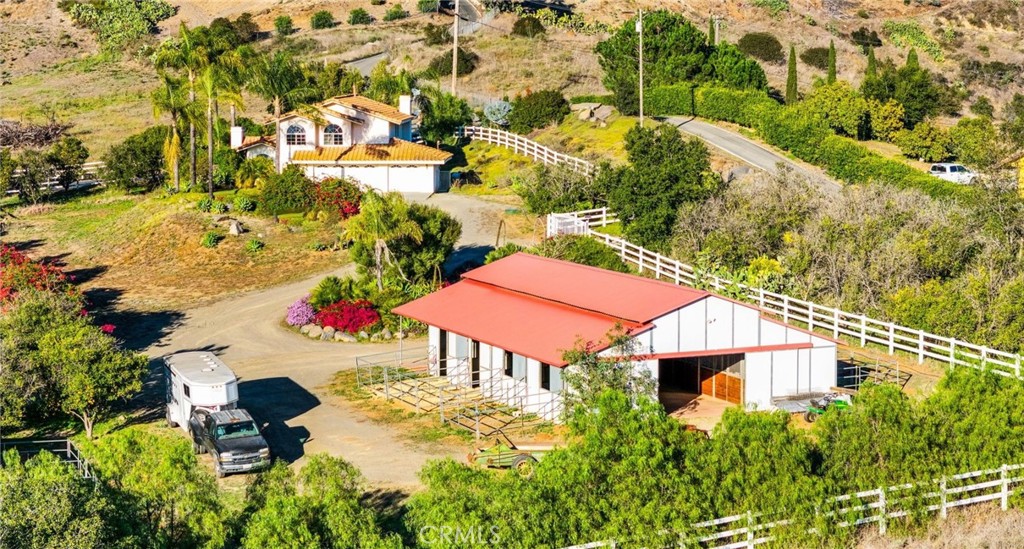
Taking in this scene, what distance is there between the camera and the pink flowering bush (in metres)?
44.1

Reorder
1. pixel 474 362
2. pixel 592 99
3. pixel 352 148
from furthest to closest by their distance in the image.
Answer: pixel 592 99
pixel 352 148
pixel 474 362

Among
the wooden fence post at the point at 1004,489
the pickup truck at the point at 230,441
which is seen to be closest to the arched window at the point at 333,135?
the pickup truck at the point at 230,441

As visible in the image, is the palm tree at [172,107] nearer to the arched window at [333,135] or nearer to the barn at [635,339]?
the arched window at [333,135]

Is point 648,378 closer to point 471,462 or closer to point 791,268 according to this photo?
point 471,462

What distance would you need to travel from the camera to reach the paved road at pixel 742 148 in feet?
204

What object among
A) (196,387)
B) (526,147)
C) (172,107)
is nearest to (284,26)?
(526,147)

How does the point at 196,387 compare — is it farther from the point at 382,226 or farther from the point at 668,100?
the point at 668,100

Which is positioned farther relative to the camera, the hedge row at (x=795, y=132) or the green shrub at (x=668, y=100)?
the green shrub at (x=668, y=100)

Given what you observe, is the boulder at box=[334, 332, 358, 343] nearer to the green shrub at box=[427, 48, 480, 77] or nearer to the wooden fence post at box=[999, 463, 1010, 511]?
the wooden fence post at box=[999, 463, 1010, 511]

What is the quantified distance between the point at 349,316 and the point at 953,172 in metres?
33.6

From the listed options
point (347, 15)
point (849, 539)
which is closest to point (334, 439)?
point (849, 539)

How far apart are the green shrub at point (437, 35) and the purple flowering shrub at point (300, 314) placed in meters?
56.4

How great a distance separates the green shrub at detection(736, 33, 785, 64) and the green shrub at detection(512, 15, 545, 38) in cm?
1670

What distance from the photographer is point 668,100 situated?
2936 inches
